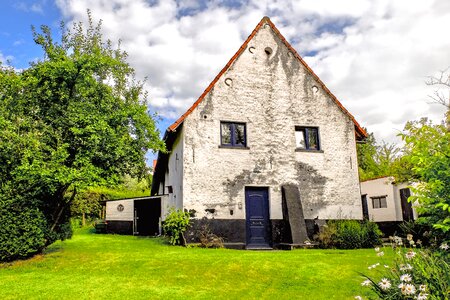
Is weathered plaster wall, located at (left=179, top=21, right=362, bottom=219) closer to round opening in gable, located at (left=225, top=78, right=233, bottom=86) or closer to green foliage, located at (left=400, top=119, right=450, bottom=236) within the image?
round opening in gable, located at (left=225, top=78, right=233, bottom=86)

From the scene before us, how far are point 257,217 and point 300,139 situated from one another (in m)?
4.09

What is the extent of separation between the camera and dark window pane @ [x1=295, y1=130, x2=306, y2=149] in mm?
16453

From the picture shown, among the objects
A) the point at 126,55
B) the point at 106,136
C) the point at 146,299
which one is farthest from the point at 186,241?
the point at 126,55

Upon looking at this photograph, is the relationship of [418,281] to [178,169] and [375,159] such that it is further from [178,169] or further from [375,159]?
[375,159]

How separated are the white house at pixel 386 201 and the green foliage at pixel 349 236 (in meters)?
5.95

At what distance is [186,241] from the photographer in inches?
561

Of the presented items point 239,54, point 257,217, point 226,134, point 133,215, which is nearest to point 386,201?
point 257,217

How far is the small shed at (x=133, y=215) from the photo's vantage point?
24969mm

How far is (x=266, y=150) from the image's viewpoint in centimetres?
1579

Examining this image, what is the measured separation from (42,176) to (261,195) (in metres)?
8.61

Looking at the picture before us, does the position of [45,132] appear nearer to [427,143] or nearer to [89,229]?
[427,143]

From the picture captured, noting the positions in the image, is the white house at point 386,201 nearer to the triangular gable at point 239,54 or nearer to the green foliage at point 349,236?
the triangular gable at point 239,54

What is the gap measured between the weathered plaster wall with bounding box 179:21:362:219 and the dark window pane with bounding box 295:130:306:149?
367 millimetres

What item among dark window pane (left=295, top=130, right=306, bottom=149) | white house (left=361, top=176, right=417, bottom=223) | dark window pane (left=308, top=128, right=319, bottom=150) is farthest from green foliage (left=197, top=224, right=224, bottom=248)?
white house (left=361, top=176, right=417, bottom=223)
